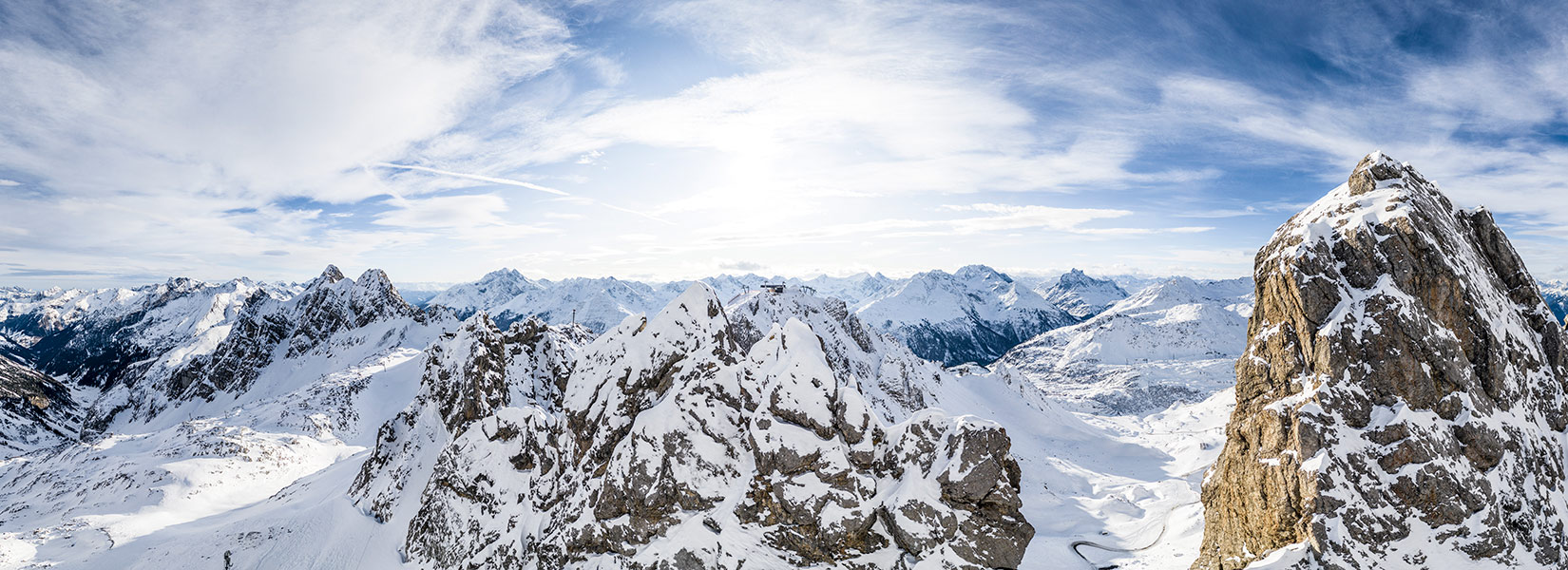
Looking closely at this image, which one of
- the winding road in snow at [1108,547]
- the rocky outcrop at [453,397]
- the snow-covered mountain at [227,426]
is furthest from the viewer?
the snow-covered mountain at [227,426]

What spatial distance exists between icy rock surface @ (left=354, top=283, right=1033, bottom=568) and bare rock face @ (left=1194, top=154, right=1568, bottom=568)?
13682 millimetres

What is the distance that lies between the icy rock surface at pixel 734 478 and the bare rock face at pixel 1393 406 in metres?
13.7

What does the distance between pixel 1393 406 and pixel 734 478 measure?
1433 inches

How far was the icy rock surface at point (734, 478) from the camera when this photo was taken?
113 feet

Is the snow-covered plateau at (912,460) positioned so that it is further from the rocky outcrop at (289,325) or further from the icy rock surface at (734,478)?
the rocky outcrop at (289,325)

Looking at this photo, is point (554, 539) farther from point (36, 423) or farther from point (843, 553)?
point (36, 423)

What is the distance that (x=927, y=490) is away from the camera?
3500 centimetres

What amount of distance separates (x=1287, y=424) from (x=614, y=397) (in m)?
42.4

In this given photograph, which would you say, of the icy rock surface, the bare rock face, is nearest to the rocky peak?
the icy rock surface

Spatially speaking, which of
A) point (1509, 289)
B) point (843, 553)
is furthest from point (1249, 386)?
point (843, 553)

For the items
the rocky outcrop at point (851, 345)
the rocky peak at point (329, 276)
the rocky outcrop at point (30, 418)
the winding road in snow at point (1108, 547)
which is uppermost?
the rocky peak at point (329, 276)

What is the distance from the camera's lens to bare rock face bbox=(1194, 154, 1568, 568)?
29.3m

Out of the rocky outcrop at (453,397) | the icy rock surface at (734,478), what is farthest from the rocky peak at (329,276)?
the icy rock surface at (734,478)

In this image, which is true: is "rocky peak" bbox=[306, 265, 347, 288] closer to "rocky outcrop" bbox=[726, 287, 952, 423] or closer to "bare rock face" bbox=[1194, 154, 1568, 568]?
"rocky outcrop" bbox=[726, 287, 952, 423]
